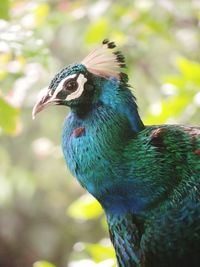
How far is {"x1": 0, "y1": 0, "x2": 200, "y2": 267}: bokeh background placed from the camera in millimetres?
2145

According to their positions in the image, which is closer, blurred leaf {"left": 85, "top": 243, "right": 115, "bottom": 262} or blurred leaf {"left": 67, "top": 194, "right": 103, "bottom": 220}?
blurred leaf {"left": 85, "top": 243, "right": 115, "bottom": 262}

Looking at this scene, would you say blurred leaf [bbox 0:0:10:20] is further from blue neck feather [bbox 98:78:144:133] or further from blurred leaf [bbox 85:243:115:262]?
blurred leaf [bbox 85:243:115:262]

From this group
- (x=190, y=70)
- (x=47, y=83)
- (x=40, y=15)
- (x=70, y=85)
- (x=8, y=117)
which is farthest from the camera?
(x=47, y=83)

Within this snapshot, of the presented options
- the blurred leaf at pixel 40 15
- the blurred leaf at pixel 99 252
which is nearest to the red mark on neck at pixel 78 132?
the blurred leaf at pixel 99 252

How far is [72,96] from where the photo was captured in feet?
5.50

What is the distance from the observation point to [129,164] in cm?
167

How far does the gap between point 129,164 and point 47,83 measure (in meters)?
1.35

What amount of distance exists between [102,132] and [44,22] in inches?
43.8

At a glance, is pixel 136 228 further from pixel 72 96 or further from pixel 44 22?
pixel 44 22

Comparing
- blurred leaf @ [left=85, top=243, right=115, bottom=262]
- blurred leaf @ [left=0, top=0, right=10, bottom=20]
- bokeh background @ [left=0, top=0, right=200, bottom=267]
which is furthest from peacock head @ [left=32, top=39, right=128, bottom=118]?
blurred leaf @ [left=85, top=243, right=115, bottom=262]

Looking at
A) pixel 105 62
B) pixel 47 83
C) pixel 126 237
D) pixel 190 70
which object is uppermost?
pixel 47 83

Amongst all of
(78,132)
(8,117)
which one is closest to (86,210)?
(8,117)

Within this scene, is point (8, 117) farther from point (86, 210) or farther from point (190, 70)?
point (190, 70)

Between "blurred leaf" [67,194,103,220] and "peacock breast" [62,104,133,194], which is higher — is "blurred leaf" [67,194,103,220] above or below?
above
